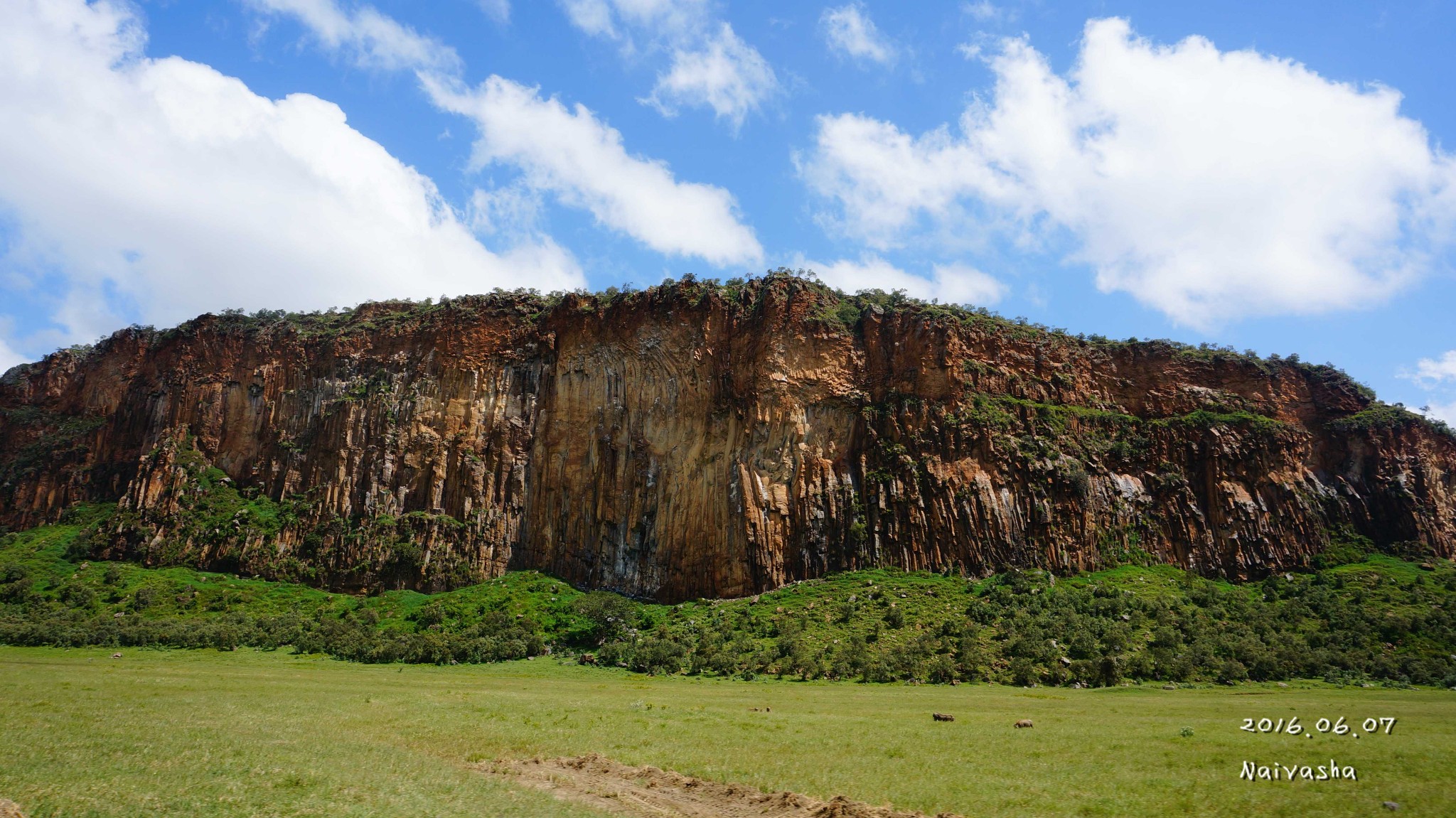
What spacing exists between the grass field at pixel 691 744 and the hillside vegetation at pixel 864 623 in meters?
4.31

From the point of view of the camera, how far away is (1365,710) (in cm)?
2397

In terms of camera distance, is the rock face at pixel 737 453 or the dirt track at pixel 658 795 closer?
the dirt track at pixel 658 795

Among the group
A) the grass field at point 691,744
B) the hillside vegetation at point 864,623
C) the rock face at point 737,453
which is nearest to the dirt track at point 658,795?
the grass field at point 691,744

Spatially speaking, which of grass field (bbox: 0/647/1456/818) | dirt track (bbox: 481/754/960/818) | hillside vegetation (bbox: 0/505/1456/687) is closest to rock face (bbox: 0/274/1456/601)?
hillside vegetation (bbox: 0/505/1456/687)

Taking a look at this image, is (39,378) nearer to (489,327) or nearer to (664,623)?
(489,327)

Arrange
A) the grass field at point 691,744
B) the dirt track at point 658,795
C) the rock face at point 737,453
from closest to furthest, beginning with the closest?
the grass field at point 691,744
the dirt track at point 658,795
the rock face at point 737,453

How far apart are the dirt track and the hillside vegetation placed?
20484mm

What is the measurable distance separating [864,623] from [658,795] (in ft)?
91.7

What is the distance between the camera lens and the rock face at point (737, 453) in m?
50.8

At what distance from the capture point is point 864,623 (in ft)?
138

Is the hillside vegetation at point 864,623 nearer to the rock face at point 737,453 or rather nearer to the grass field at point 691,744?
the rock face at point 737,453

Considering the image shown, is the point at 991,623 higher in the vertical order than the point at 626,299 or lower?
lower

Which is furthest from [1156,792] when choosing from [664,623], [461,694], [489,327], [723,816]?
[489,327]

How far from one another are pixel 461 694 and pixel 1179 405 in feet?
171
